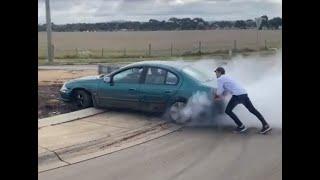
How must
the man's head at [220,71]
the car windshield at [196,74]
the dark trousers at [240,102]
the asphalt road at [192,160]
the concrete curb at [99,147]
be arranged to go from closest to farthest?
the asphalt road at [192,160] → the concrete curb at [99,147] → the man's head at [220,71] → the dark trousers at [240,102] → the car windshield at [196,74]

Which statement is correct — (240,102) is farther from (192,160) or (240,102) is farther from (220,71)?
(192,160)

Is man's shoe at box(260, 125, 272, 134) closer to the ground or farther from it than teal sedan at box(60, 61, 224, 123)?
closer to the ground

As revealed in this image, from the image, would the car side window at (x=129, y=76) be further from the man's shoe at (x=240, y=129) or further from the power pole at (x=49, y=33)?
the man's shoe at (x=240, y=129)

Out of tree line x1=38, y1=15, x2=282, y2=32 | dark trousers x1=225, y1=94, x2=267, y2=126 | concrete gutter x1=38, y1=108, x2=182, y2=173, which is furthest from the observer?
dark trousers x1=225, y1=94, x2=267, y2=126

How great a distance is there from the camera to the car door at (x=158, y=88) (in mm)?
7023

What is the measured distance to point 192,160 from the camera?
17.9 feet

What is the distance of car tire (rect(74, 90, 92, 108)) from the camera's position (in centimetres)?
721

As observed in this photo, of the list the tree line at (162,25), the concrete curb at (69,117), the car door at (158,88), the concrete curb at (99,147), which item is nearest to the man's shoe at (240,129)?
the concrete curb at (99,147)

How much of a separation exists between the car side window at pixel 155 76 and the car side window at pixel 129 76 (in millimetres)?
135

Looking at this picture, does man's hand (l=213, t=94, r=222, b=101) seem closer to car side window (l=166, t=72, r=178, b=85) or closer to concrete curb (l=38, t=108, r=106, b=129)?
car side window (l=166, t=72, r=178, b=85)

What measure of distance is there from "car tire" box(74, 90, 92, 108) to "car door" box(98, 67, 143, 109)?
0.57 ft

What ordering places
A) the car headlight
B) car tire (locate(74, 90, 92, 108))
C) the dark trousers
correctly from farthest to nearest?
the car headlight
car tire (locate(74, 90, 92, 108))
the dark trousers

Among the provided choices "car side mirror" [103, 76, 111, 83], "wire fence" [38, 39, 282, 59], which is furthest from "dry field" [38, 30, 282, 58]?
"car side mirror" [103, 76, 111, 83]
